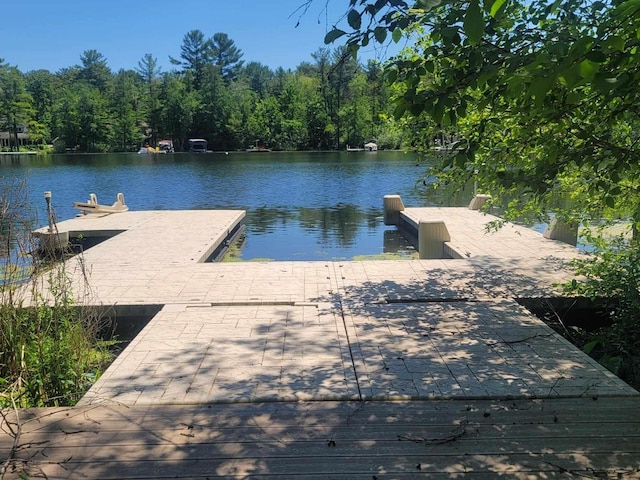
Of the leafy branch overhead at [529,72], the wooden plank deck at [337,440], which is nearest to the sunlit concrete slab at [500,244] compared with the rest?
the leafy branch overhead at [529,72]

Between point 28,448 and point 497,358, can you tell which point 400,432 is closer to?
point 497,358

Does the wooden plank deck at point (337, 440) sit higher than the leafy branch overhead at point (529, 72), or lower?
lower

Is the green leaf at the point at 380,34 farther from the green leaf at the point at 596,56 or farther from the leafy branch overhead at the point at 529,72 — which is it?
the green leaf at the point at 596,56

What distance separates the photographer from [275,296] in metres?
5.71

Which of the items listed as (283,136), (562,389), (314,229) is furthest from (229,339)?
(283,136)

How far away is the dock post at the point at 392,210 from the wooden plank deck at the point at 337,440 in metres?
11.0

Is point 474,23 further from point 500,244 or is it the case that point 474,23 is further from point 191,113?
point 191,113

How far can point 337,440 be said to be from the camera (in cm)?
272

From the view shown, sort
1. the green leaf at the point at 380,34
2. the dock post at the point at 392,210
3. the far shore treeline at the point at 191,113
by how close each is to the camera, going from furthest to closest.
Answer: the far shore treeline at the point at 191,113 → the dock post at the point at 392,210 → the green leaf at the point at 380,34

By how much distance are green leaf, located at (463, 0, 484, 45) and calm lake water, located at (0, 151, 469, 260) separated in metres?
3.48

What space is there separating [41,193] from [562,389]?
23.6m

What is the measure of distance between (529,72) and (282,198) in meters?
19.3

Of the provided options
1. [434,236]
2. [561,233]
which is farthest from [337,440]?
[561,233]

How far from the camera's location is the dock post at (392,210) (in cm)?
1405
